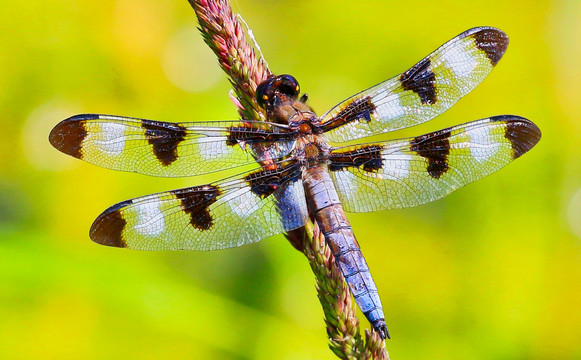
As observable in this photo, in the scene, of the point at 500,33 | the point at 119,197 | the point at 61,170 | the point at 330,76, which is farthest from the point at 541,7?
the point at 61,170

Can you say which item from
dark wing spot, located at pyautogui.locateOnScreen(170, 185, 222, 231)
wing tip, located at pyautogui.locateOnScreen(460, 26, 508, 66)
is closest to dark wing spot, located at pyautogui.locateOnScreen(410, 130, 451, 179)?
wing tip, located at pyautogui.locateOnScreen(460, 26, 508, 66)

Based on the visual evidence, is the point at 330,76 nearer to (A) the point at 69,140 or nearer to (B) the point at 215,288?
(B) the point at 215,288

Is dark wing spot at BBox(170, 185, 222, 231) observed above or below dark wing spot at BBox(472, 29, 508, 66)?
below

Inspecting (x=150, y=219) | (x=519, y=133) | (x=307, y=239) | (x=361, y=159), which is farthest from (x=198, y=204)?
(x=519, y=133)

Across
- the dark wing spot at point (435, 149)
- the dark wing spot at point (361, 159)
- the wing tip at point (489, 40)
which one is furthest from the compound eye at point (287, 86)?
the wing tip at point (489, 40)

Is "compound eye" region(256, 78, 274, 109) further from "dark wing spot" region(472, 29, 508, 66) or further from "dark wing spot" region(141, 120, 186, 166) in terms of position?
"dark wing spot" region(472, 29, 508, 66)

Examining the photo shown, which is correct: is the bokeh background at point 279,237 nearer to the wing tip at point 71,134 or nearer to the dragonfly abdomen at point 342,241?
the dragonfly abdomen at point 342,241
